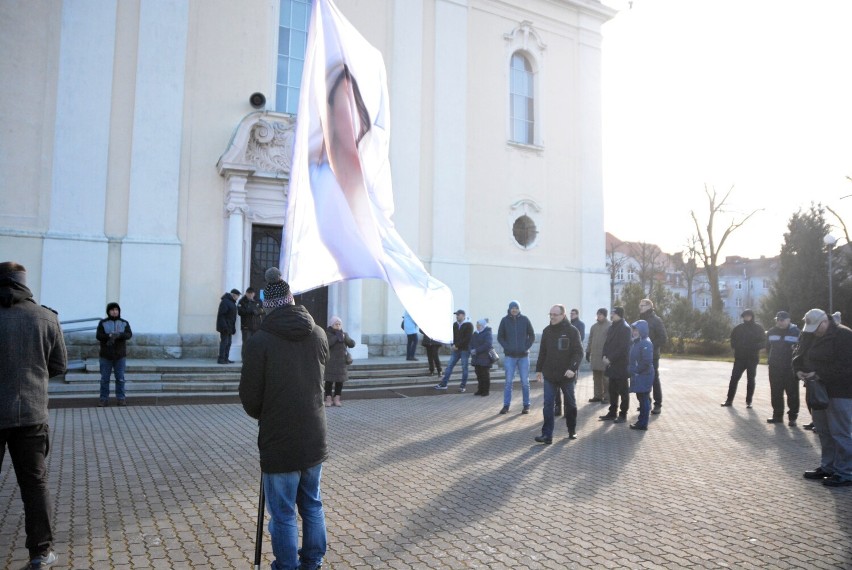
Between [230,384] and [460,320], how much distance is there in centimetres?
530

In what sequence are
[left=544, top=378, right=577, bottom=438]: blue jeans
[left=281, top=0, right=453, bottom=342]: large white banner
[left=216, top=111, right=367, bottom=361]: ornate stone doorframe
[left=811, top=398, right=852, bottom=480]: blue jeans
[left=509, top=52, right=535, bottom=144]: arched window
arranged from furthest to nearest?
1. [left=509, top=52, right=535, bottom=144]: arched window
2. [left=216, top=111, right=367, bottom=361]: ornate stone doorframe
3. [left=544, top=378, right=577, bottom=438]: blue jeans
4. [left=811, top=398, right=852, bottom=480]: blue jeans
5. [left=281, top=0, right=453, bottom=342]: large white banner

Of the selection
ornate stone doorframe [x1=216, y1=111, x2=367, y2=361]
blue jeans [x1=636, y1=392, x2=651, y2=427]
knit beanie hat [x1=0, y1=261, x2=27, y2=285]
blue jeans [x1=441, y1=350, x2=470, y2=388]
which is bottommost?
blue jeans [x1=636, y1=392, x2=651, y2=427]

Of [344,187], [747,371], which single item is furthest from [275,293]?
[747,371]

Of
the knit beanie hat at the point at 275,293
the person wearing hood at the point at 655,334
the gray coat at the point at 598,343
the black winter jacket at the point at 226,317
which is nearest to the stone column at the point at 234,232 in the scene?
the black winter jacket at the point at 226,317

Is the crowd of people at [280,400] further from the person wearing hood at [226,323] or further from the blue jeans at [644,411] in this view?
the person wearing hood at [226,323]

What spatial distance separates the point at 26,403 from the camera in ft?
13.8

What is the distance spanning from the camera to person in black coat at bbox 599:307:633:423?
10.4m

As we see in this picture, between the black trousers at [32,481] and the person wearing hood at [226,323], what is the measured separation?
9.95 meters

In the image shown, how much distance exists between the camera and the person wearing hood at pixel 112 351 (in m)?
11.1

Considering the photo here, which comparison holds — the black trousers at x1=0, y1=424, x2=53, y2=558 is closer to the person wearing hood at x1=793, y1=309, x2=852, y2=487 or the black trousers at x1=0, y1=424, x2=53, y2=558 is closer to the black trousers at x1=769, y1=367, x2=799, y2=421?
the person wearing hood at x1=793, y1=309, x2=852, y2=487

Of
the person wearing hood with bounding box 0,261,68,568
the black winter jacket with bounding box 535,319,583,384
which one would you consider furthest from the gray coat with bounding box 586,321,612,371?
the person wearing hood with bounding box 0,261,68,568

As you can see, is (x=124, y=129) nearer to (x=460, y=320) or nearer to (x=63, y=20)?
(x=63, y=20)

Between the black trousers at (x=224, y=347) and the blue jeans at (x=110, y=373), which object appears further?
the black trousers at (x=224, y=347)

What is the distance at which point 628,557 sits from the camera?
457 cm
